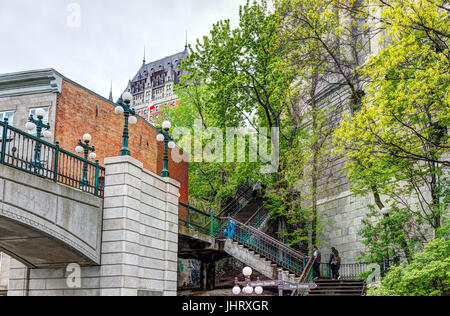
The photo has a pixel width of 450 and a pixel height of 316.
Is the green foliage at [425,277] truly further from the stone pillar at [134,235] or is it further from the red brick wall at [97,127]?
the red brick wall at [97,127]

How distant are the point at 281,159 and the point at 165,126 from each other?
11445 millimetres

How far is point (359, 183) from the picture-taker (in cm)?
2014

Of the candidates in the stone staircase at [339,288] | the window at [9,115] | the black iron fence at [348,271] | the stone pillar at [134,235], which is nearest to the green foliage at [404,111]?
the stone staircase at [339,288]

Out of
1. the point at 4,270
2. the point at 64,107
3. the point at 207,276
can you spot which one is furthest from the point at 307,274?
the point at 4,270

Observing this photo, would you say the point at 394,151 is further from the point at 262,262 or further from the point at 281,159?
the point at 281,159

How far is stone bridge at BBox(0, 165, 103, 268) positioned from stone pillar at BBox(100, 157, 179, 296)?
0.45 m

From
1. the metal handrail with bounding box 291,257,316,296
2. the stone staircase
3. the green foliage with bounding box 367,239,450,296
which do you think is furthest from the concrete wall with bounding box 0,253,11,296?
the green foliage with bounding box 367,239,450,296

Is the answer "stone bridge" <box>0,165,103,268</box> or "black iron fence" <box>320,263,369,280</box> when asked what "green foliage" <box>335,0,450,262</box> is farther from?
"stone bridge" <box>0,165,103,268</box>

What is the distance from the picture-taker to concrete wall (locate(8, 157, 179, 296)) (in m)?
14.8

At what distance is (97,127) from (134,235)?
1076cm

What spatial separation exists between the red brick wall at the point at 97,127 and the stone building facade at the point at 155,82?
82648mm
